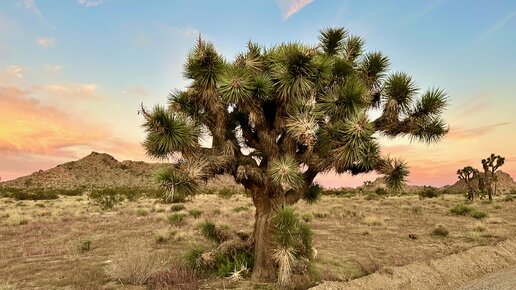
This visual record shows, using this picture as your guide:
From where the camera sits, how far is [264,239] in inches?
419

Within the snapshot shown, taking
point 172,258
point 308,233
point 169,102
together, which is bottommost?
point 172,258

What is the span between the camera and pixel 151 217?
2697 cm

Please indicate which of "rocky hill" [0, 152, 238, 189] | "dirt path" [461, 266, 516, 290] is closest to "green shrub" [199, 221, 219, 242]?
"dirt path" [461, 266, 516, 290]

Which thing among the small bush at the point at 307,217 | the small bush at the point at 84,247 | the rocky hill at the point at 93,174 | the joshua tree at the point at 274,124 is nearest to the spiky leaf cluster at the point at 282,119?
the joshua tree at the point at 274,124

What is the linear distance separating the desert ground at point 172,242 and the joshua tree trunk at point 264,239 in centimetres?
47

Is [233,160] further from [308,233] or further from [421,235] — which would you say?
[421,235]

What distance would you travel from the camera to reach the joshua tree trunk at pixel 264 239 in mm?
10523

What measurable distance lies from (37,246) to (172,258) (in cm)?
681

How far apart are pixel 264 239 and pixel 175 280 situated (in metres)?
2.29

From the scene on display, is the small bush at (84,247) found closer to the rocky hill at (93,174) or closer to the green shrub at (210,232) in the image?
the green shrub at (210,232)

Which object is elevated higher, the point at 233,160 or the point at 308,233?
the point at 233,160

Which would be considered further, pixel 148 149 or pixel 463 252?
pixel 463 252

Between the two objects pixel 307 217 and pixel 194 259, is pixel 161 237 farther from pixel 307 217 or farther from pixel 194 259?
pixel 307 217

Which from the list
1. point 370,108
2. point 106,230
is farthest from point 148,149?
point 106,230
